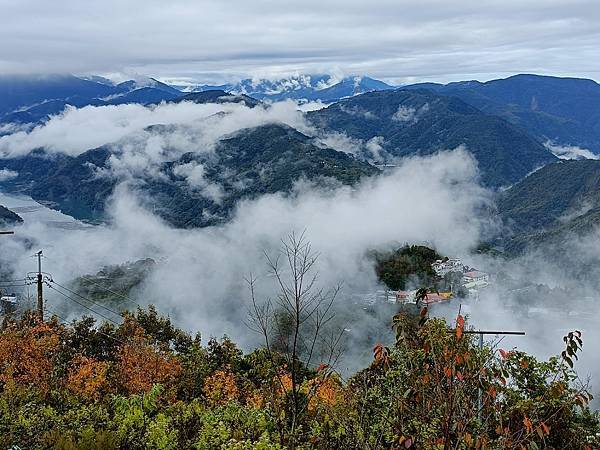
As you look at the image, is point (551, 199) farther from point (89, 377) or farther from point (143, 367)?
point (89, 377)

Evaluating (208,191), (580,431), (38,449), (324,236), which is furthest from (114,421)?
(208,191)

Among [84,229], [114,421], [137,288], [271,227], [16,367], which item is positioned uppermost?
[114,421]

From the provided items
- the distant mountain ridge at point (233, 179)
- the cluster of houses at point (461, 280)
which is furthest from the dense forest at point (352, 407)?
the distant mountain ridge at point (233, 179)

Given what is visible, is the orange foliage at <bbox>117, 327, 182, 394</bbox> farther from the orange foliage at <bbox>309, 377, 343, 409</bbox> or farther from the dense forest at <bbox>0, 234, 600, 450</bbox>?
the orange foliage at <bbox>309, 377, 343, 409</bbox>

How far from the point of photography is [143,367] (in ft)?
63.7

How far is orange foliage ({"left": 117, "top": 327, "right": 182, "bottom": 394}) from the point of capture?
58.5 ft

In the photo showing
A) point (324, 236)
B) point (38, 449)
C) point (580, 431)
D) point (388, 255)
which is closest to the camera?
point (38, 449)

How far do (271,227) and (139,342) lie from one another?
9968cm

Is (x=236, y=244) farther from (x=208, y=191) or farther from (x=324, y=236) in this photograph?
(x=208, y=191)

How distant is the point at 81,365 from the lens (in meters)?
19.1

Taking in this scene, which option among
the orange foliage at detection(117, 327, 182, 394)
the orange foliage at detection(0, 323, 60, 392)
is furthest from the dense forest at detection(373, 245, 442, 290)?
the orange foliage at detection(0, 323, 60, 392)

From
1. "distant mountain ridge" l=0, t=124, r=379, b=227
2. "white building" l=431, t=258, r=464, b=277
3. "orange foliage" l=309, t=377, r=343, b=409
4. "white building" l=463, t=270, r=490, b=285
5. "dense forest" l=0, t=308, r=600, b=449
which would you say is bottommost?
"distant mountain ridge" l=0, t=124, r=379, b=227

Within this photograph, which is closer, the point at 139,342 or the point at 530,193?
the point at 139,342

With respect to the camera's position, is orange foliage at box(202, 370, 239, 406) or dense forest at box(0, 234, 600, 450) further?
orange foliage at box(202, 370, 239, 406)
